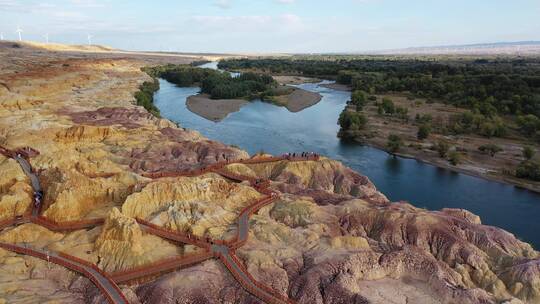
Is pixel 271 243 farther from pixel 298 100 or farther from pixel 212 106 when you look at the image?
pixel 298 100

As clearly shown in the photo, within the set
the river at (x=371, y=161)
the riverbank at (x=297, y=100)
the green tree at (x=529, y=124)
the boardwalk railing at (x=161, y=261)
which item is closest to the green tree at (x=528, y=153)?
the river at (x=371, y=161)

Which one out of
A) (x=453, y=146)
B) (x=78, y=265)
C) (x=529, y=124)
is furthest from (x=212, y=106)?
(x=78, y=265)

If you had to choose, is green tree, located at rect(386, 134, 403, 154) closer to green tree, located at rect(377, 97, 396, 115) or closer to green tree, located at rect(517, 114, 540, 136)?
green tree, located at rect(517, 114, 540, 136)

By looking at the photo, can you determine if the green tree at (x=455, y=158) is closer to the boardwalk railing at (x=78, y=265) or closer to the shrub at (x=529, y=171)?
the shrub at (x=529, y=171)

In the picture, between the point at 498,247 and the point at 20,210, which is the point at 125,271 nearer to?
the point at 20,210

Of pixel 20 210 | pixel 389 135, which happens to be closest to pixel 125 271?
pixel 20 210

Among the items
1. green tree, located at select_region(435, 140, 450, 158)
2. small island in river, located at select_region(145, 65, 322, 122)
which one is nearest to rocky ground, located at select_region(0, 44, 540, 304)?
green tree, located at select_region(435, 140, 450, 158)
